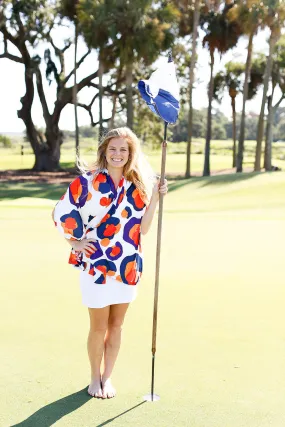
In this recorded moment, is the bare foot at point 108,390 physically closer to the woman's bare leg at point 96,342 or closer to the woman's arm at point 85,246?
the woman's bare leg at point 96,342

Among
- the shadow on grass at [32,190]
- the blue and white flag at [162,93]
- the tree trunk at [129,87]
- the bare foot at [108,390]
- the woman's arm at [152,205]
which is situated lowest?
the shadow on grass at [32,190]

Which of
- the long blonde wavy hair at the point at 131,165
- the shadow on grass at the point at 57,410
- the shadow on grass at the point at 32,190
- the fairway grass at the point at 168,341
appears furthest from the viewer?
the shadow on grass at the point at 32,190

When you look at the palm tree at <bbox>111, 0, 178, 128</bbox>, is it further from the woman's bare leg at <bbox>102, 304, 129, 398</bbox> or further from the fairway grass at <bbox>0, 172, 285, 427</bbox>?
the woman's bare leg at <bbox>102, 304, 129, 398</bbox>

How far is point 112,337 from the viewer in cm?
415

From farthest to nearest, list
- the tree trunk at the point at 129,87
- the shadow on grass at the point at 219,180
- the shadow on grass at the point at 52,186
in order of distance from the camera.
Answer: the tree trunk at the point at 129,87, the shadow on grass at the point at 52,186, the shadow on grass at the point at 219,180

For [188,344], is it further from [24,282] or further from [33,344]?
[24,282]

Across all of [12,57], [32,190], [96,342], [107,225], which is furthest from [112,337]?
[12,57]

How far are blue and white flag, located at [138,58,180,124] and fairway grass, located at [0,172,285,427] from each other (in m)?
1.62

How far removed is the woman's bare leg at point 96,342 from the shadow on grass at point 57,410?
0.07m

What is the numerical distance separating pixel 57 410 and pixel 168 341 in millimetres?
1480

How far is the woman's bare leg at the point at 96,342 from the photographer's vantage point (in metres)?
3.98

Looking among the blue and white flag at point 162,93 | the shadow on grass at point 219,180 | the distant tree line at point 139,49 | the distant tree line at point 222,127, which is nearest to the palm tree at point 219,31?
the distant tree line at point 139,49

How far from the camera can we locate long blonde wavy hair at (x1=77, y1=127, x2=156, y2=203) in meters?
4.04

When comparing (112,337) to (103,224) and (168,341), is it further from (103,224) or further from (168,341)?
(168,341)
